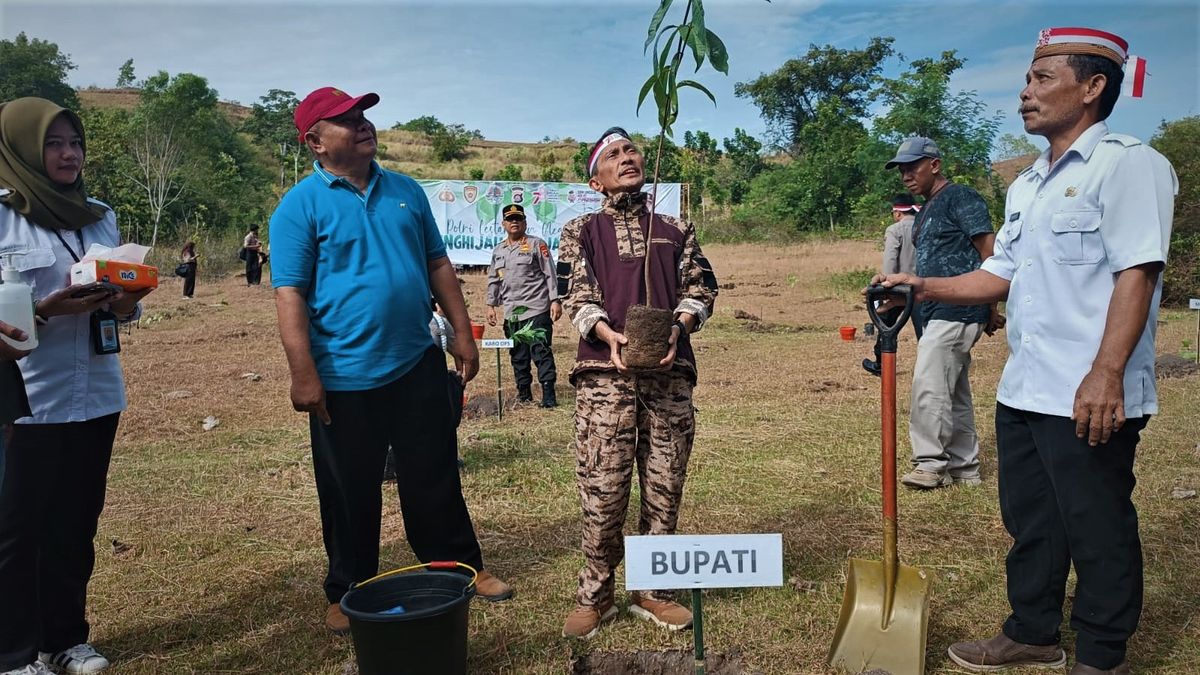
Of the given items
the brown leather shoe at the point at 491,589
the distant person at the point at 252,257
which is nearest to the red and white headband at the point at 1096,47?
the brown leather shoe at the point at 491,589

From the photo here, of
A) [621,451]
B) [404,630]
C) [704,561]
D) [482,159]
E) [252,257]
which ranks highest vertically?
[482,159]

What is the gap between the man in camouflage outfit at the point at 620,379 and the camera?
3.12 metres

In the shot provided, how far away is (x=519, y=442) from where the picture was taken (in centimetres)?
629

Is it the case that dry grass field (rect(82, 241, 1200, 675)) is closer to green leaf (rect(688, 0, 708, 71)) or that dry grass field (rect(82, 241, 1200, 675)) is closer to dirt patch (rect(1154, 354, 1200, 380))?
dirt patch (rect(1154, 354, 1200, 380))

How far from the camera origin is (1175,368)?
27.1 feet

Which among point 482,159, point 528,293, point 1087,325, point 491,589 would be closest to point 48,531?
point 491,589

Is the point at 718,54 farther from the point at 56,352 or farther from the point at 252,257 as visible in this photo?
the point at 252,257

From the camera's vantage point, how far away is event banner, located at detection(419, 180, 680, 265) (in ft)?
70.7

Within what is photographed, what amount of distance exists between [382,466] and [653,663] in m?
1.35

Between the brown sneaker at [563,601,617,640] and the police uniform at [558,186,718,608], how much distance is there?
0.03 m

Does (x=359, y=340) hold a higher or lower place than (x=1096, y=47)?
lower

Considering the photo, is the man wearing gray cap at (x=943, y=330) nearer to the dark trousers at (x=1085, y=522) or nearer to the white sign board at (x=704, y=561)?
the dark trousers at (x=1085, y=522)

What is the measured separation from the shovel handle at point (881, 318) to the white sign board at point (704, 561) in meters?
0.80

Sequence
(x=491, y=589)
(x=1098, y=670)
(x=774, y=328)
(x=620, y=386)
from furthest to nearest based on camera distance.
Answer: (x=774, y=328)
(x=491, y=589)
(x=620, y=386)
(x=1098, y=670)
